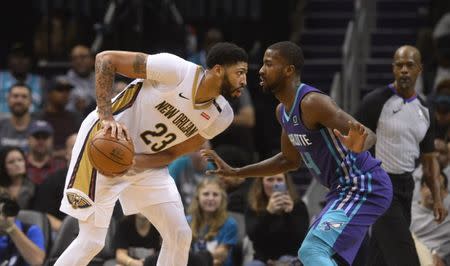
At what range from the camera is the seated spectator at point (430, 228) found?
33.4ft

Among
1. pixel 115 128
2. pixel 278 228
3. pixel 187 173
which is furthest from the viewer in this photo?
pixel 187 173

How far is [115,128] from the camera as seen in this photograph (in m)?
7.61

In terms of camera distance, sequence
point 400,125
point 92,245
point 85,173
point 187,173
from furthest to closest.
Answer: point 187,173, point 400,125, point 85,173, point 92,245

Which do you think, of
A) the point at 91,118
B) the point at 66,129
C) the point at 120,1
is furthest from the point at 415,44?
the point at 91,118

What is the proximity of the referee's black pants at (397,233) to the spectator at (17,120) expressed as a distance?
5.18 meters

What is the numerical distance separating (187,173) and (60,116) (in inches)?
79.4

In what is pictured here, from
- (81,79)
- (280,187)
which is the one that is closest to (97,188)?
(280,187)

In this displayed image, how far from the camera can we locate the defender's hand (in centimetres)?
680

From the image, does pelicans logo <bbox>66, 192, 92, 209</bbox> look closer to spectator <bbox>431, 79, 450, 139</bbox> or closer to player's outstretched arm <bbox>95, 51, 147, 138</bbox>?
player's outstretched arm <bbox>95, 51, 147, 138</bbox>

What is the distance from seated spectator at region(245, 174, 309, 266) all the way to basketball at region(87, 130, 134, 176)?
272cm

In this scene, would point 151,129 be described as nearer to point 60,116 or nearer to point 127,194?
point 127,194

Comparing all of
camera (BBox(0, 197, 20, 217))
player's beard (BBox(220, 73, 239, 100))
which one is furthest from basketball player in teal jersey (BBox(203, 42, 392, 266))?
camera (BBox(0, 197, 20, 217))

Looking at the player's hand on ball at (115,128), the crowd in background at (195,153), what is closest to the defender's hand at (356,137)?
the player's hand on ball at (115,128)

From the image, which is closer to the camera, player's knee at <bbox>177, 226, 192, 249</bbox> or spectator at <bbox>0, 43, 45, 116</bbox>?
player's knee at <bbox>177, 226, 192, 249</bbox>
